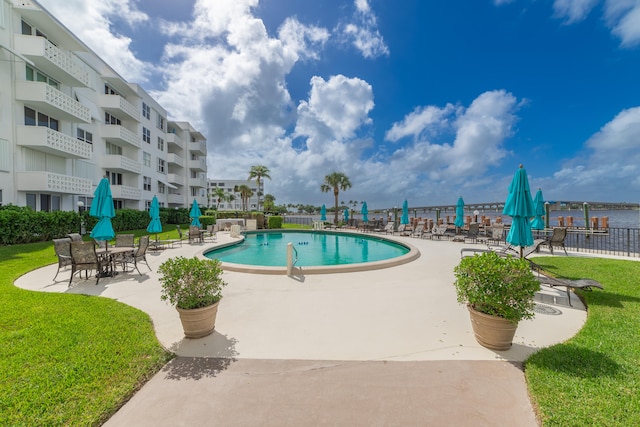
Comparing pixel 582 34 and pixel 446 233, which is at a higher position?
pixel 582 34

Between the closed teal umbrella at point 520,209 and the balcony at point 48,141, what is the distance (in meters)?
23.7

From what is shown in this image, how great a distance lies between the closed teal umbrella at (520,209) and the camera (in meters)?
6.47

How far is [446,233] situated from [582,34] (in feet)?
55.0

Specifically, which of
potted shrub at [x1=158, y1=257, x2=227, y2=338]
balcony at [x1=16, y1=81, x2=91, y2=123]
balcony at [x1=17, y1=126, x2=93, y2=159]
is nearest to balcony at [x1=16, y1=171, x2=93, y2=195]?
balcony at [x1=17, y1=126, x2=93, y2=159]

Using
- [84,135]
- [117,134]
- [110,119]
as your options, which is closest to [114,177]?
[117,134]

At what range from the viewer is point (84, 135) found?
20266 mm

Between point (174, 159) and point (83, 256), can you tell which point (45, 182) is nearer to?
point (83, 256)

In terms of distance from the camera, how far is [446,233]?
707 inches

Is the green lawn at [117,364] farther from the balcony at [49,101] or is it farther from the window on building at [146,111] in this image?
the window on building at [146,111]

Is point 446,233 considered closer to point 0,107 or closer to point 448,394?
point 448,394

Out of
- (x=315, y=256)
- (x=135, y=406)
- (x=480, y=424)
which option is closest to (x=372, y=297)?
(x=480, y=424)

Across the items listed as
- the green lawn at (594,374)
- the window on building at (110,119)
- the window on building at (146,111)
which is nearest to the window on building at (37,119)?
the window on building at (110,119)

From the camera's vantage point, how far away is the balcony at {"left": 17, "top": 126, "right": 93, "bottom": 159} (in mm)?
14789

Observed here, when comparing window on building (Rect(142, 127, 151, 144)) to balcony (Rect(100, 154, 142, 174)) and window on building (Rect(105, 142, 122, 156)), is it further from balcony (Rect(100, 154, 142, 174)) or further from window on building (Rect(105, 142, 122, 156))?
balcony (Rect(100, 154, 142, 174))
